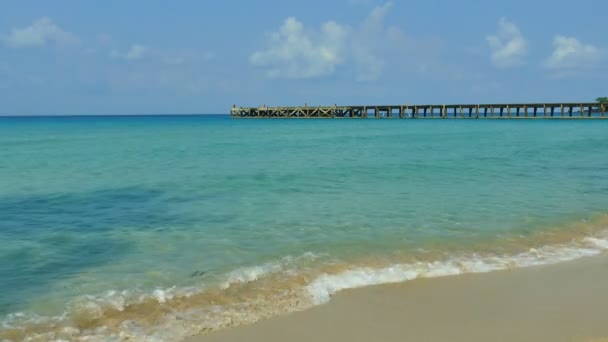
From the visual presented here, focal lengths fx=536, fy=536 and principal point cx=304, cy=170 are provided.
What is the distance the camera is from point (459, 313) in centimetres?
545

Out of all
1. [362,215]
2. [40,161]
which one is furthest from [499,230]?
[40,161]

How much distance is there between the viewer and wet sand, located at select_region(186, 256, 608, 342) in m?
4.90

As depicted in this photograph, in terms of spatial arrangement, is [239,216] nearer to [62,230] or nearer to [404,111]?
[62,230]

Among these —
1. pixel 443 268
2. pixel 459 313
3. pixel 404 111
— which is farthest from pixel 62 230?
pixel 404 111

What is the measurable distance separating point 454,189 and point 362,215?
4458mm

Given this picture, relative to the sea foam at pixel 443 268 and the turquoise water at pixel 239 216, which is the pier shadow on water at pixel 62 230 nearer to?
the turquoise water at pixel 239 216

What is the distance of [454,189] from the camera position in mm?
14078

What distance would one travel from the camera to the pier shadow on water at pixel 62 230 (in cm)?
687

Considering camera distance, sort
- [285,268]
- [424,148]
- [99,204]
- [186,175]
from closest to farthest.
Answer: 1. [285,268]
2. [99,204]
3. [186,175]
4. [424,148]

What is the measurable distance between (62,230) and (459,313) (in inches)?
278

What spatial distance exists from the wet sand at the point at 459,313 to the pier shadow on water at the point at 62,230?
10.1ft

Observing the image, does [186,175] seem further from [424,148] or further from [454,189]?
[424,148]

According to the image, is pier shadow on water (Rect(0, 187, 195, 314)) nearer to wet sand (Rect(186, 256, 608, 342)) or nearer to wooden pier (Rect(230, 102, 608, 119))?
wet sand (Rect(186, 256, 608, 342))

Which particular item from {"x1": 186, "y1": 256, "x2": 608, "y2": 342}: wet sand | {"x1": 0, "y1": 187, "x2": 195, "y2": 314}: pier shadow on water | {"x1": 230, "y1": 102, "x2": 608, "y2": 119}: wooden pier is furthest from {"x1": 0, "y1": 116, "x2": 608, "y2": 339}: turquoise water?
{"x1": 230, "y1": 102, "x2": 608, "y2": 119}: wooden pier
